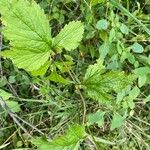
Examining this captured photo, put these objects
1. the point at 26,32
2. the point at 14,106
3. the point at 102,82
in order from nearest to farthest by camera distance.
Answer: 1. the point at 26,32
2. the point at 102,82
3. the point at 14,106

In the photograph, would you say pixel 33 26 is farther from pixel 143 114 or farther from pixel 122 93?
pixel 143 114

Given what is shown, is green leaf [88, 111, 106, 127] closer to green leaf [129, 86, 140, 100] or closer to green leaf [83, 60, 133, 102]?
green leaf [129, 86, 140, 100]

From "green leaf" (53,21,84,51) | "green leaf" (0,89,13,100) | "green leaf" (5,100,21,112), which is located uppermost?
"green leaf" (53,21,84,51)

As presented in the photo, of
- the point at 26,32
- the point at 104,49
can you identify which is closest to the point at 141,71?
the point at 104,49

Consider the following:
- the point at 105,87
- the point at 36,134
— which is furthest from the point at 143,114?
the point at 105,87

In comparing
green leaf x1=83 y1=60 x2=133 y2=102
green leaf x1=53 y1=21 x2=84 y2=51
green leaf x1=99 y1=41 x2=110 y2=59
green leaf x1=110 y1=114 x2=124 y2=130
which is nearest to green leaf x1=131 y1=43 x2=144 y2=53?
green leaf x1=99 y1=41 x2=110 y2=59

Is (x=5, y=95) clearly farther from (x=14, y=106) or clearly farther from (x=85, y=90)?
(x=85, y=90)
